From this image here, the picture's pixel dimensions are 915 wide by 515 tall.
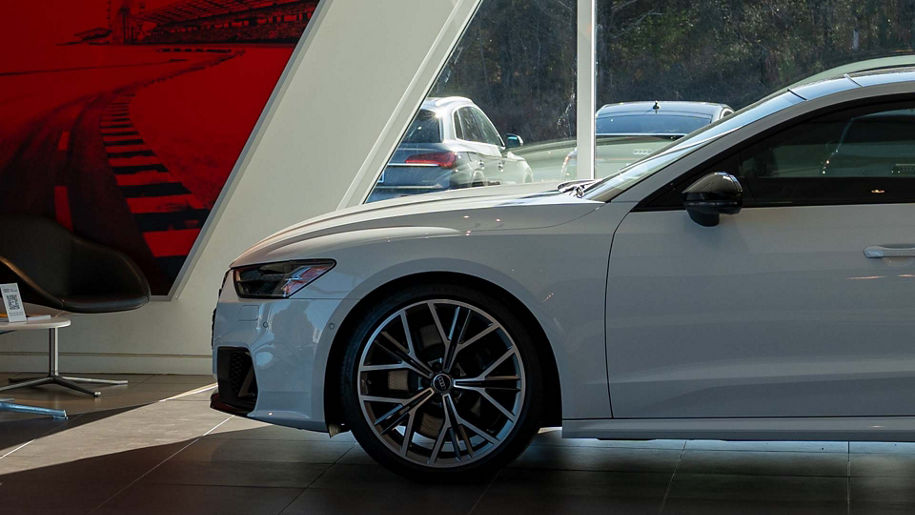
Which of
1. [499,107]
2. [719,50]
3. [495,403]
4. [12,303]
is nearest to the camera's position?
[495,403]

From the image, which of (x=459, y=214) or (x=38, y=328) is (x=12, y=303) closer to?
(x=38, y=328)

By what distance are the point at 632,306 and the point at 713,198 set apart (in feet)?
1.45

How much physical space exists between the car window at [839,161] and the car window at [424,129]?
3220 mm

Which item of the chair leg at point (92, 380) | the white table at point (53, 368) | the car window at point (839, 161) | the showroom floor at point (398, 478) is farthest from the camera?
the chair leg at point (92, 380)

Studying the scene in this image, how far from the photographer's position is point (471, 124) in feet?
22.4

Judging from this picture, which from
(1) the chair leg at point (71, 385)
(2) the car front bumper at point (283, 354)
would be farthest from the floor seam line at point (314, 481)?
(1) the chair leg at point (71, 385)

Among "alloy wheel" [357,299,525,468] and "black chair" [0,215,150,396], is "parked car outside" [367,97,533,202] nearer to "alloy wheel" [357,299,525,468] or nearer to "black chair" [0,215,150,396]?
"black chair" [0,215,150,396]

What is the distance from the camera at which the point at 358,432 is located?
407cm

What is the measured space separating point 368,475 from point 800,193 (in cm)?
186

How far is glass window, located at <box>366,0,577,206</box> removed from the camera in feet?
21.8

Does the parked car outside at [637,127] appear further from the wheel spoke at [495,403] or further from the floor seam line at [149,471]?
the wheel spoke at [495,403]

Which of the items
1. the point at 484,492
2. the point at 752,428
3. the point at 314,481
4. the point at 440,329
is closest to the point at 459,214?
the point at 440,329

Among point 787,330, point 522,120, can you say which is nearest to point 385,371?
point 787,330

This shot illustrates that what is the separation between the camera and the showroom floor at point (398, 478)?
385 centimetres
